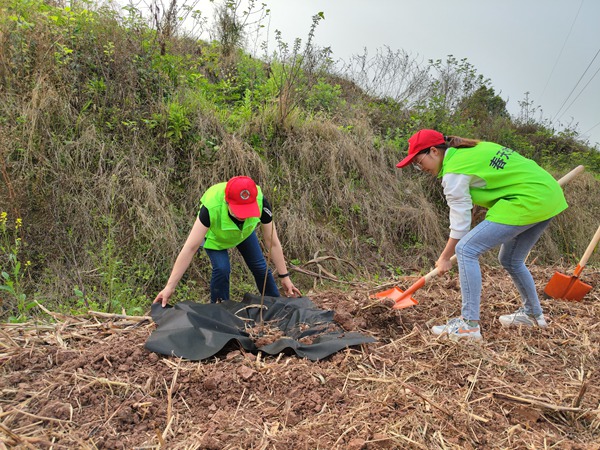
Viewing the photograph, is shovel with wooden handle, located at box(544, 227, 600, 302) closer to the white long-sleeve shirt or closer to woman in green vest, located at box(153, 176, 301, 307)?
the white long-sleeve shirt

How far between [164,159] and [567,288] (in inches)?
178

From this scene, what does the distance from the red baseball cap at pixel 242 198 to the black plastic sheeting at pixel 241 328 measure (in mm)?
678

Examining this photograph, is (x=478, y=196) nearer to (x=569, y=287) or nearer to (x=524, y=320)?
(x=524, y=320)

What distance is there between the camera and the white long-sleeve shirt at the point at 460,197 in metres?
2.96

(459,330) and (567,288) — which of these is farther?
(567,288)

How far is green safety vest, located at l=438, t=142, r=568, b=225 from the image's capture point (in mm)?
2957

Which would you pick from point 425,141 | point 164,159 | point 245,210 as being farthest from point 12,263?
point 425,141

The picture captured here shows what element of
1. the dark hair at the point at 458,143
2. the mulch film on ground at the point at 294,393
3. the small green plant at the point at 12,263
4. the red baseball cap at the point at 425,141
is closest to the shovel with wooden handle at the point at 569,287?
the mulch film on ground at the point at 294,393

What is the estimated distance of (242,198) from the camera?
316cm

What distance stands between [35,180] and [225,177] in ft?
6.86

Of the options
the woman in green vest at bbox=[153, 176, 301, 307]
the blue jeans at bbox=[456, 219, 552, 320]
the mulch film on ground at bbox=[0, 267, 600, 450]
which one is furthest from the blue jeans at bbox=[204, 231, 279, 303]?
the blue jeans at bbox=[456, 219, 552, 320]

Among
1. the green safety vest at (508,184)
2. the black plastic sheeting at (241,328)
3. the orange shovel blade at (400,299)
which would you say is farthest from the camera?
the orange shovel blade at (400,299)

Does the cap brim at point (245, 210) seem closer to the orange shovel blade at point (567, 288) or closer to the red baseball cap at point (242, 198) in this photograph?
the red baseball cap at point (242, 198)

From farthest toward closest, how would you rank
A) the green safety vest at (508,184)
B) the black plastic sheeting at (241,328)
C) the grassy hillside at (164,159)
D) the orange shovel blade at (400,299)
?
1. the grassy hillside at (164,159)
2. the orange shovel blade at (400,299)
3. the green safety vest at (508,184)
4. the black plastic sheeting at (241,328)
